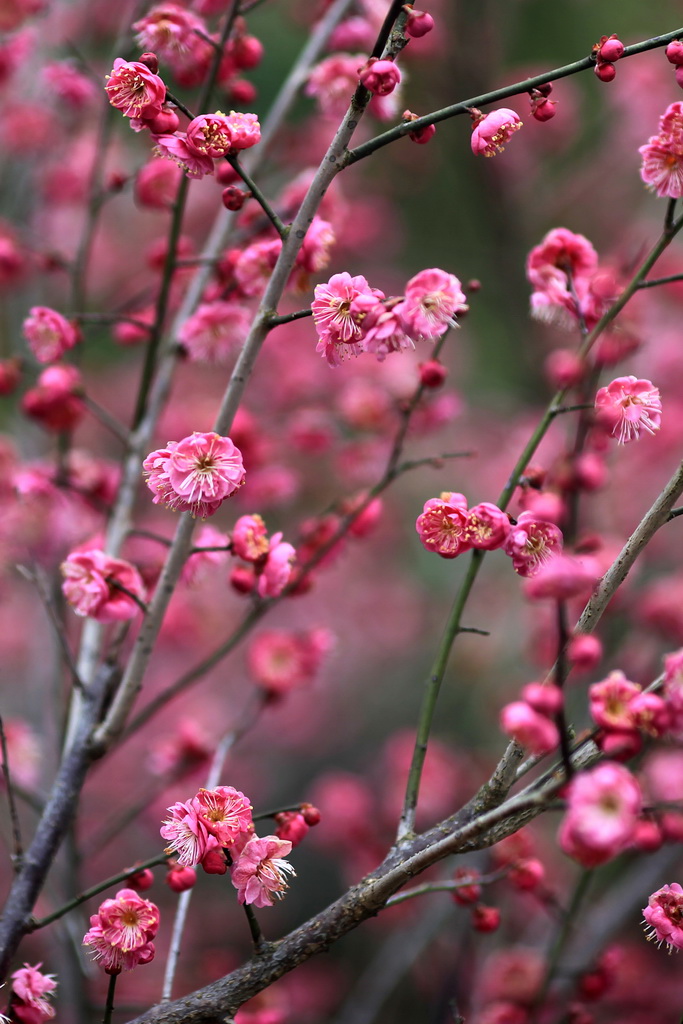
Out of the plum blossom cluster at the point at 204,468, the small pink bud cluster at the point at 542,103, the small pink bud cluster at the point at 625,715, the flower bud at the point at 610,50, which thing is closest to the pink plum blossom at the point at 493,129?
the small pink bud cluster at the point at 542,103

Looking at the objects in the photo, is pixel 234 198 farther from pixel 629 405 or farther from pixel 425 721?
pixel 425 721

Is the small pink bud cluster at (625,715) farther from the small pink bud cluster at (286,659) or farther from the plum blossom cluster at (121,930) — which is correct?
the small pink bud cluster at (286,659)

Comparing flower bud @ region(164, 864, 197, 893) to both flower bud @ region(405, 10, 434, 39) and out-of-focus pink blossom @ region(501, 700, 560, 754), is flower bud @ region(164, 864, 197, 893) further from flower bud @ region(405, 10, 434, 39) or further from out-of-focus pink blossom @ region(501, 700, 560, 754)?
flower bud @ region(405, 10, 434, 39)

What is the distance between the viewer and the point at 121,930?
1093 mm

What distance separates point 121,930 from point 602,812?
656mm

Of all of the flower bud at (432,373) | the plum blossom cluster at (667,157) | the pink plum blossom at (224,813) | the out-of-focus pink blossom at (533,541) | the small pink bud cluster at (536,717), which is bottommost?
the small pink bud cluster at (536,717)

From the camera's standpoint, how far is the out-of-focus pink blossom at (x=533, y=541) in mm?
1074

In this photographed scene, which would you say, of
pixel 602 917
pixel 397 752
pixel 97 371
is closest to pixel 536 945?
pixel 602 917

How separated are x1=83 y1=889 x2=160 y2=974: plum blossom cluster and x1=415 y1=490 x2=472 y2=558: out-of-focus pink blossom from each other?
584 mm

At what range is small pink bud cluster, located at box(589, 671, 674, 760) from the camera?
2.73ft

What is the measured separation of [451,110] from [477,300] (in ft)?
12.8

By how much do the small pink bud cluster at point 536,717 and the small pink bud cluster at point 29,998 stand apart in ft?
2.36

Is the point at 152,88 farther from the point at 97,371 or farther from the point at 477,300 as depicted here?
the point at 477,300

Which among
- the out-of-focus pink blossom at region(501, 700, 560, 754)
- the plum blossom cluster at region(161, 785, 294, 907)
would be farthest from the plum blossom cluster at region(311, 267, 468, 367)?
the plum blossom cluster at region(161, 785, 294, 907)
